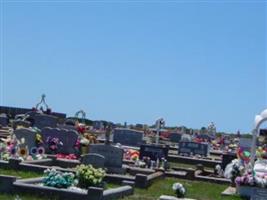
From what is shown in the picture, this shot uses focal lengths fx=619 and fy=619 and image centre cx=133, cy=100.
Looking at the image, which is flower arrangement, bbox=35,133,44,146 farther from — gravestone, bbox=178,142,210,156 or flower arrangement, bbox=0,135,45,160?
gravestone, bbox=178,142,210,156

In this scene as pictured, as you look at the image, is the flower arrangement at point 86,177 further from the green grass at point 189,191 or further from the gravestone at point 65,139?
the gravestone at point 65,139

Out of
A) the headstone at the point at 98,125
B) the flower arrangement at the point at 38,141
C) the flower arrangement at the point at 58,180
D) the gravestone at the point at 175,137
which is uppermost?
the headstone at the point at 98,125

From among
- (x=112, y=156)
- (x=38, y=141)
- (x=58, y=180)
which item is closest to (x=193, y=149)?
(x=38, y=141)

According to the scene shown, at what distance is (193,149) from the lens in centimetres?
2948

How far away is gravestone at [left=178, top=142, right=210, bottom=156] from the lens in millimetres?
29047

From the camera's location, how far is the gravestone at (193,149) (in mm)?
29047

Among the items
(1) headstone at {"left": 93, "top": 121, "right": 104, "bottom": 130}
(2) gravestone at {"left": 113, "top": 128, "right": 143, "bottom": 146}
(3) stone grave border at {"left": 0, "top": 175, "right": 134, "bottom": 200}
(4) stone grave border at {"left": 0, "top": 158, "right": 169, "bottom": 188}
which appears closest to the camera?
(3) stone grave border at {"left": 0, "top": 175, "right": 134, "bottom": 200}

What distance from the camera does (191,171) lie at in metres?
20.2

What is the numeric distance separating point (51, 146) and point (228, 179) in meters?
6.92

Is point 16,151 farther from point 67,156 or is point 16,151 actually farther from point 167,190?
point 167,190

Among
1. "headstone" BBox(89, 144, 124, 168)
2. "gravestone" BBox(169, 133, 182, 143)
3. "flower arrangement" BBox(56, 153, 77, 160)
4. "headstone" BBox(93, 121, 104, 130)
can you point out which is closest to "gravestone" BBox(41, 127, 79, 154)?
"flower arrangement" BBox(56, 153, 77, 160)

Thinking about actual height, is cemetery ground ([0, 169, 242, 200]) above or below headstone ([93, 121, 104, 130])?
below

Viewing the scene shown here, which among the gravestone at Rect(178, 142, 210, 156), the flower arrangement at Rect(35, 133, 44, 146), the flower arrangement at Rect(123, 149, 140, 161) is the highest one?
the gravestone at Rect(178, 142, 210, 156)

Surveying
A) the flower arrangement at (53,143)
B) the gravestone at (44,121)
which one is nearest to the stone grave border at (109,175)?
the flower arrangement at (53,143)
